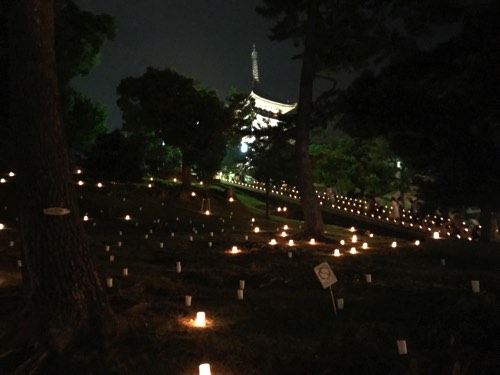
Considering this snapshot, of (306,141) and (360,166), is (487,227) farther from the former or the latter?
(360,166)

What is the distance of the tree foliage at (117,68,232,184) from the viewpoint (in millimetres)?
29219

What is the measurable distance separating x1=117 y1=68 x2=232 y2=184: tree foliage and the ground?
14.8 metres

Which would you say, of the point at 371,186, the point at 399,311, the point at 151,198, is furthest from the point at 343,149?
the point at 399,311

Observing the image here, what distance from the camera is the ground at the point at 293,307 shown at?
5.20 metres

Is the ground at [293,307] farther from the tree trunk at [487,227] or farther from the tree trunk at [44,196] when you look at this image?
the tree trunk at [487,227]

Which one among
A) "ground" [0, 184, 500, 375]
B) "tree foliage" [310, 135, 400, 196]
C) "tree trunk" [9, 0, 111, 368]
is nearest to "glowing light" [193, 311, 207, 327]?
"ground" [0, 184, 500, 375]

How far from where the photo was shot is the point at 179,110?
29266mm

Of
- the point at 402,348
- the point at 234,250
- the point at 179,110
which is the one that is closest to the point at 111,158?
the point at 179,110

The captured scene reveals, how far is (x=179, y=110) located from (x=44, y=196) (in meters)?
23.7

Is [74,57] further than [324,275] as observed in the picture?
Yes

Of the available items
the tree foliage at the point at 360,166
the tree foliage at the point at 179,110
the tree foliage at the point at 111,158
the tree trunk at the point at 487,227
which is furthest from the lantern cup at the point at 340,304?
the tree foliage at the point at 360,166

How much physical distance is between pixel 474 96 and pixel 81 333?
8533 millimetres

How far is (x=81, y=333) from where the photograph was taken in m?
5.75

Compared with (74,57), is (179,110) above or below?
below
